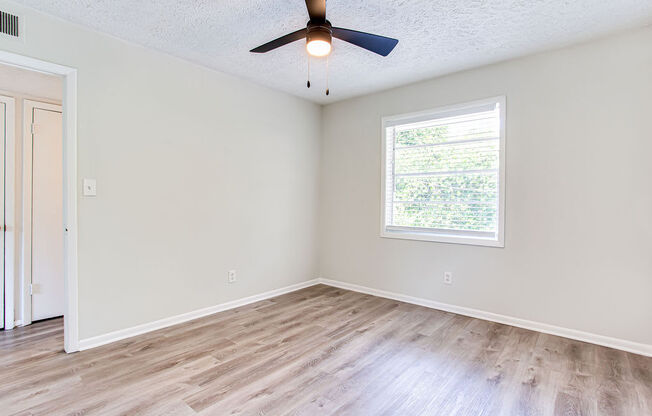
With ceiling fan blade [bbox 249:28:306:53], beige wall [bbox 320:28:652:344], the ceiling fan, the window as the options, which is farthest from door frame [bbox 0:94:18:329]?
beige wall [bbox 320:28:652:344]

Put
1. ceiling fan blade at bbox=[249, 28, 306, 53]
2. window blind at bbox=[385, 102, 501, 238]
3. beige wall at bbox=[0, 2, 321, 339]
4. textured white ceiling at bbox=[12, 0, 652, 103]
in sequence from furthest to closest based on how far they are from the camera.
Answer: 1. window blind at bbox=[385, 102, 501, 238]
2. beige wall at bbox=[0, 2, 321, 339]
3. textured white ceiling at bbox=[12, 0, 652, 103]
4. ceiling fan blade at bbox=[249, 28, 306, 53]

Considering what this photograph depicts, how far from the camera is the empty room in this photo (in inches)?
85.7

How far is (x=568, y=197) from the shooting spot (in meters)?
2.86

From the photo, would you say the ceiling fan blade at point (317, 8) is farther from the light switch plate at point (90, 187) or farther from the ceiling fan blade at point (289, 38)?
the light switch plate at point (90, 187)

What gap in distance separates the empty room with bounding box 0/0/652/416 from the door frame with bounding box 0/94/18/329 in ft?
0.05

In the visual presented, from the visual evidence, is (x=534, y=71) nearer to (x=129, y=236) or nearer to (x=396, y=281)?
(x=396, y=281)

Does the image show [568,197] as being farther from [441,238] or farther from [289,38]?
[289,38]

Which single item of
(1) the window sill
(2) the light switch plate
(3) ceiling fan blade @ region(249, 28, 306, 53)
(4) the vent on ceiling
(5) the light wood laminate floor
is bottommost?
(5) the light wood laminate floor

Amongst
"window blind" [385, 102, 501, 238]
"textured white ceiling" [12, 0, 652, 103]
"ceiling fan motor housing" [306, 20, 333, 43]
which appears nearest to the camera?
"ceiling fan motor housing" [306, 20, 333, 43]

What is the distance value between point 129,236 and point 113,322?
738mm

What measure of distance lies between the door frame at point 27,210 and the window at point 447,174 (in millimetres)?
3827

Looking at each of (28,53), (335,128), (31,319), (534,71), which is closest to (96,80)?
(28,53)

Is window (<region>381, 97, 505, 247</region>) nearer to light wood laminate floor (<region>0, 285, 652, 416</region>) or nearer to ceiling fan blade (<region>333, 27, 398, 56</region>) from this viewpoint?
light wood laminate floor (<region>0, 285, 652, 416</region>)

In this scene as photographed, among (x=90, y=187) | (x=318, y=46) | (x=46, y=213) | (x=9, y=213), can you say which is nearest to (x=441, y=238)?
(x=318, y=46)
